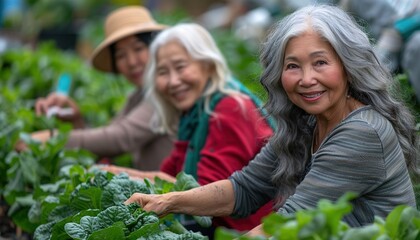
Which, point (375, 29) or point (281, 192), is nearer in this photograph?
point (281, 192)

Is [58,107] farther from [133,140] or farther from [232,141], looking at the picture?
[232,141]

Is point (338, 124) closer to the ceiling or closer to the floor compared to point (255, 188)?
closer to the ceiling

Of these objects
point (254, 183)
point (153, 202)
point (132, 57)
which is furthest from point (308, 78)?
point (132, 57)

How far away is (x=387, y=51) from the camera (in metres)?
6.46

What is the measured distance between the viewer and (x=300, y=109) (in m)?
3.51

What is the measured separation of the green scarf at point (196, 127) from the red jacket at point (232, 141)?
2.1 inches

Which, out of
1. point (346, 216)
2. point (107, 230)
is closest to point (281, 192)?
point (346, 216)

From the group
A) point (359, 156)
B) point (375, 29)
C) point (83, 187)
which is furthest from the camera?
point (375, 29)

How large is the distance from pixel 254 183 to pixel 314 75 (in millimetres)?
655

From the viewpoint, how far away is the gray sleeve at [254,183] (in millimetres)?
3643

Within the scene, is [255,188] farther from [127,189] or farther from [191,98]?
[191,98]

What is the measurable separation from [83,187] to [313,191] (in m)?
1.13

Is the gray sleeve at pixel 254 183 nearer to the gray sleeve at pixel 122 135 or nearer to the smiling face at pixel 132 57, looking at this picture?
the gray sleeve at pixel 122 135

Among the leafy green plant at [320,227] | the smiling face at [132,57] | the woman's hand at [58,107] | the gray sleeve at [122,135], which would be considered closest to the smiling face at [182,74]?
the gray sleeve at [122,135]
